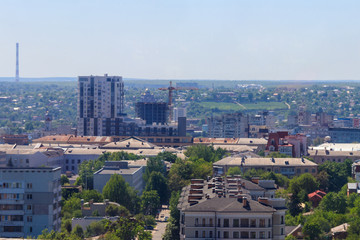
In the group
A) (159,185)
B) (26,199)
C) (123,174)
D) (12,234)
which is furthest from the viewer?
(159,185)

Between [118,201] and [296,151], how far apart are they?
2296 inches

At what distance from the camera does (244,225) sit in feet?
205

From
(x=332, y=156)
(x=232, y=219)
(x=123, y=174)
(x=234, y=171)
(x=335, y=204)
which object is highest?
(x=232, y=219)

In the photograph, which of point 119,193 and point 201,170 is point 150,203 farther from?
point 201,170

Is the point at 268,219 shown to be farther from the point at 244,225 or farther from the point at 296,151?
the point at 296,151

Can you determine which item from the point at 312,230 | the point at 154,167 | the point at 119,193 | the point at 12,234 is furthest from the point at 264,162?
the point at 12,234

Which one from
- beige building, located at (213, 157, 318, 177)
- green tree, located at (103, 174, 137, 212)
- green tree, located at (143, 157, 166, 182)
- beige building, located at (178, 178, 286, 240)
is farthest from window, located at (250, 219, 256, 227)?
beige building, located at (213, 157, 318, 177)

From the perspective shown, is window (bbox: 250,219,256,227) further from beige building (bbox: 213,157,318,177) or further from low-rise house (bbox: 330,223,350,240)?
beige building (bbox: 213,157,318,177)

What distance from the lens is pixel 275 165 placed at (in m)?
119

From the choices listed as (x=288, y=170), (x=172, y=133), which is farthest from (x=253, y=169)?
(x=172, y=133)

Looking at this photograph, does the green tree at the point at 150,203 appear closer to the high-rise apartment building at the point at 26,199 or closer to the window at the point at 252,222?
the high-rise apartment building at the point at 26,199

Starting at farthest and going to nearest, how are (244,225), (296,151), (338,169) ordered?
(296,151) < (338,169) < (244,225)

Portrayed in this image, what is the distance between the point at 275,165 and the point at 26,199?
5261cm

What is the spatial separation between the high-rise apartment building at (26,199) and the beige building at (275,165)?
1852 inches
